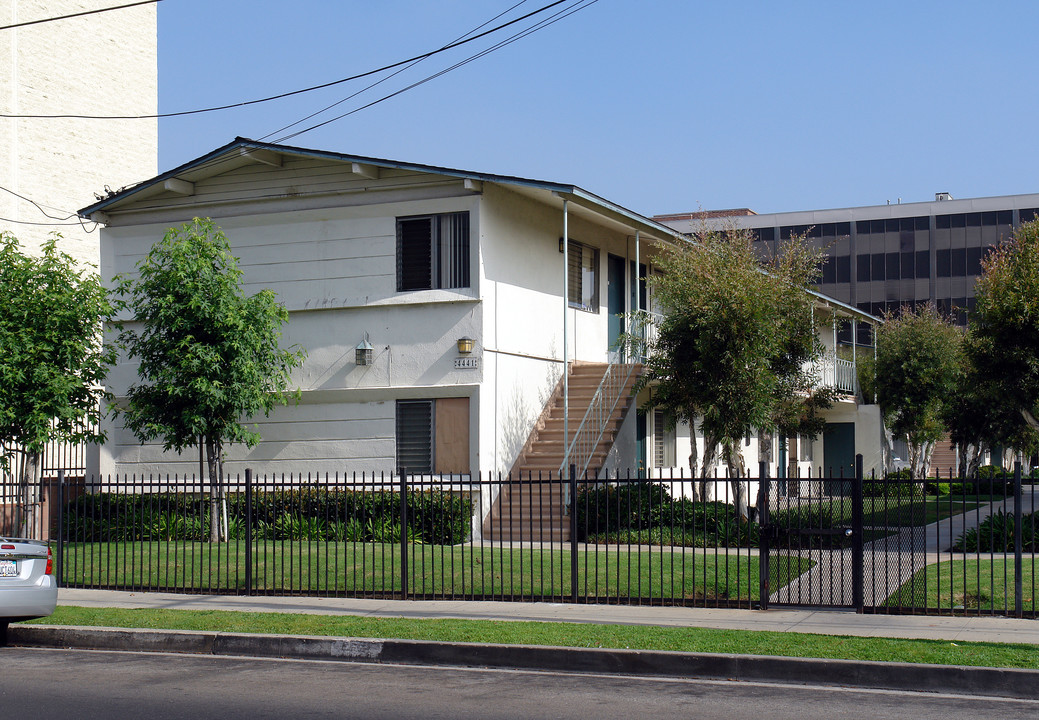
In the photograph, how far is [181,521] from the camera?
2048 centimetres

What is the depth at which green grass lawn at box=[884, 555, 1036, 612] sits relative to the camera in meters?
12.3

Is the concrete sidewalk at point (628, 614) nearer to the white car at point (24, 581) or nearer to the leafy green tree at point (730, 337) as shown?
the white car at point (24, 581)

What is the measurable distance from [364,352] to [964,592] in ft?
39.4

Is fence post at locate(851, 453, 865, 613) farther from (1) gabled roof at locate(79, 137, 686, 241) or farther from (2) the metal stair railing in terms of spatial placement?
(1) gabled roof at locate(79, 137, 686, 241)

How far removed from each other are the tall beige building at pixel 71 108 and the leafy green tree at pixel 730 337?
20.2 meters

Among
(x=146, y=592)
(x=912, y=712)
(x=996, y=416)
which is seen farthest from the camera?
(x=996, y=416)

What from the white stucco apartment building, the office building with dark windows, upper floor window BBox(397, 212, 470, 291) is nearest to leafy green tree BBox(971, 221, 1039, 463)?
the white stucco apartment building

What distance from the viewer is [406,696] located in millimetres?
8914

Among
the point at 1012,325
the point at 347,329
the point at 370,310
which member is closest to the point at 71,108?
the point at 347,329

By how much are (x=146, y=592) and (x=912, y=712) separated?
34.0 ft

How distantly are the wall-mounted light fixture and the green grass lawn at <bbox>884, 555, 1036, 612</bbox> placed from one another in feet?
34.7

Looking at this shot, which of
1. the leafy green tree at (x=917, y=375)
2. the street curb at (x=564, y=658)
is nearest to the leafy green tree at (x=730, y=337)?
the street curb at (x=564, y=658)

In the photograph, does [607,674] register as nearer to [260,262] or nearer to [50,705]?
[50,705]

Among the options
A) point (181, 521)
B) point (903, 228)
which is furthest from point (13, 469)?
point (903, 228)
